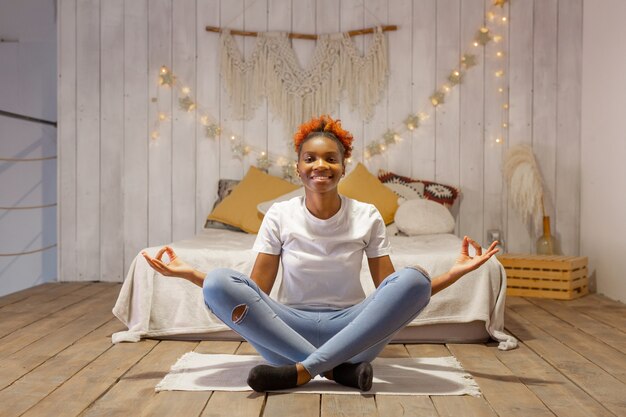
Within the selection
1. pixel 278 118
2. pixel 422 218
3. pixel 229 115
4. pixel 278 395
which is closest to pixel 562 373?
pixel 278 395

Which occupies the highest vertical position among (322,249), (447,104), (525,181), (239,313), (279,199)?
(447,104)

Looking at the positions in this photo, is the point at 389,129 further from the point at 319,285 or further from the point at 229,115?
the point at 319,285

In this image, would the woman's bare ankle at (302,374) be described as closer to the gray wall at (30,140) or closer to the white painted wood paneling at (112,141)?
the white painted wood paneling at (112,141)

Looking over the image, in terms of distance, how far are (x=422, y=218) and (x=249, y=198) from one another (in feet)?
3.34

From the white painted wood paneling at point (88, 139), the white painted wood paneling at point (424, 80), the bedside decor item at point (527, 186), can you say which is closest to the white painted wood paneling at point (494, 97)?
the bedside decor item at point (527, 186)

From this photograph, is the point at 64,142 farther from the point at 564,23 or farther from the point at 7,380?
the point at 564,23

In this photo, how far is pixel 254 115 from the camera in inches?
183

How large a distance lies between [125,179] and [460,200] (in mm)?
2148

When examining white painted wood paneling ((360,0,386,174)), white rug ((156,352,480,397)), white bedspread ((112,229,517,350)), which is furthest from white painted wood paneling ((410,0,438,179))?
white rug ((156,352,480,397))

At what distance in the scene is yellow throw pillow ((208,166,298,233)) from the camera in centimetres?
412

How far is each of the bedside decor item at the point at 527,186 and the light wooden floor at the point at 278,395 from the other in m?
0.90

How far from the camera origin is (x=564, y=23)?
4.52 meters

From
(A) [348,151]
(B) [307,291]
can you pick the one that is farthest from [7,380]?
(A) [348,151]

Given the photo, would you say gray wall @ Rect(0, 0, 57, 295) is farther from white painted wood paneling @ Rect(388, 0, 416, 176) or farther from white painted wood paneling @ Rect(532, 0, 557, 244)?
white painted wood paneling @ Rect(532, 0, 557, 244)
